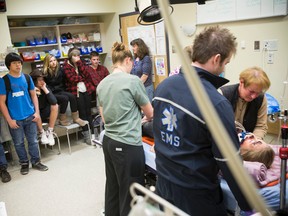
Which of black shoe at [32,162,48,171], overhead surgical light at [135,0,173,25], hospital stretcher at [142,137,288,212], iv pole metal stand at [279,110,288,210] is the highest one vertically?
overhead surgical light at [135,0,173,25]

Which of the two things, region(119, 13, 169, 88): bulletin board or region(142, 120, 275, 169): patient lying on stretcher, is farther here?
region(119, 13, 169, 88): bulletin board

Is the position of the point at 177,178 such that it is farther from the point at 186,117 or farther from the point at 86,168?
the point at 86,168

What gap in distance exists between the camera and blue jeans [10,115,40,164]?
342 cm

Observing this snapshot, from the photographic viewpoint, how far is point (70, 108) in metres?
4.39

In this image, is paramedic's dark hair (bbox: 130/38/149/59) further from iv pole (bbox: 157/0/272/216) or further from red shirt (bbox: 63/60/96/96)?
iv pole (bbox: 157/0/272/216)

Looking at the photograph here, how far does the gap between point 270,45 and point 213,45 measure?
95.2 inches

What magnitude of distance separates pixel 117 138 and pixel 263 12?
2.43 metres

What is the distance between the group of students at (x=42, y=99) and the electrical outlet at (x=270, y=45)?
103 inches

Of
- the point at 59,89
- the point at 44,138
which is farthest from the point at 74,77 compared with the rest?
the point at 44,138

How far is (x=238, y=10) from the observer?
3.48m

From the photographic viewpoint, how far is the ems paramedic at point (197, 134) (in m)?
1.18

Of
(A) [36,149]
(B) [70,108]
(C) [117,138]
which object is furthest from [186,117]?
(B) [70,108]

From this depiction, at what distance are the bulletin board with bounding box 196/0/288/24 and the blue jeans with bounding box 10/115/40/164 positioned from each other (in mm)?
2701

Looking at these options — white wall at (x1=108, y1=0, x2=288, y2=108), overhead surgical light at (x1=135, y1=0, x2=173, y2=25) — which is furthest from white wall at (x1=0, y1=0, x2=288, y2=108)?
overhead surgical light at (x1=135, y1=0, x2=173, y2=25)
